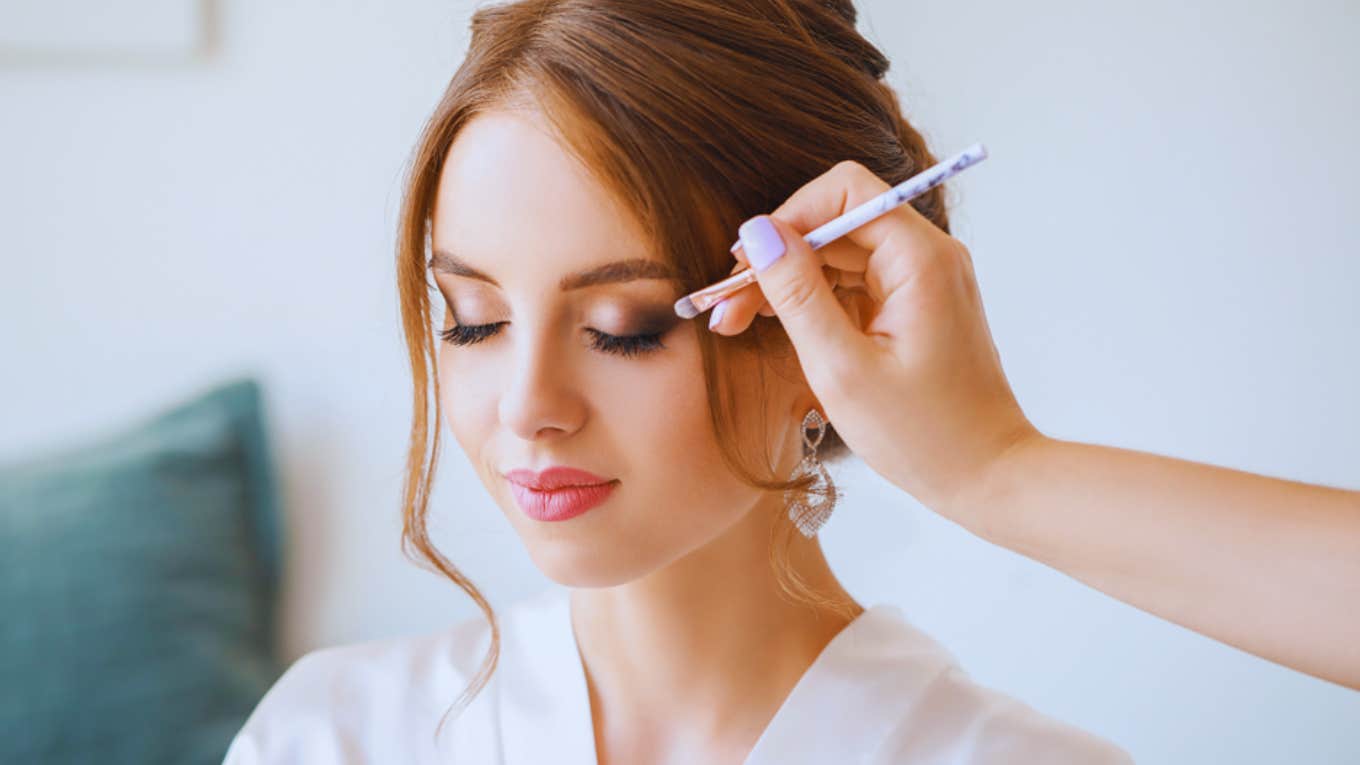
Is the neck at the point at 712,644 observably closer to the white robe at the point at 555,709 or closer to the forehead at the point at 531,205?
the white robe at the point at 555,709

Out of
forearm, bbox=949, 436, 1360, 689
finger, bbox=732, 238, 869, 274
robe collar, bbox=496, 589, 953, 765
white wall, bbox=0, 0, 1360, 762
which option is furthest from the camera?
white wall, bbox=0, 0, 1360, 762

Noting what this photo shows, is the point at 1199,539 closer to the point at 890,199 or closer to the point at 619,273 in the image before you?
the point at 890,199

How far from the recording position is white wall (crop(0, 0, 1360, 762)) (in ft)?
4.26

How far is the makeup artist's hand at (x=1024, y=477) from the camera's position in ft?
1.85

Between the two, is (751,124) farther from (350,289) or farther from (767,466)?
(350,289)

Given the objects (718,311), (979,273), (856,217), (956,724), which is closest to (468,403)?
(718,311)

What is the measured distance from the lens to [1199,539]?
0.58m

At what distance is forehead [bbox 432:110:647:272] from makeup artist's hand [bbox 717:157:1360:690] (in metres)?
0.12

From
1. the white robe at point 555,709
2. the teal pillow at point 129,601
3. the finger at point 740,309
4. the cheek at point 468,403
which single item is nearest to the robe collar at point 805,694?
the white robe at point 555,709

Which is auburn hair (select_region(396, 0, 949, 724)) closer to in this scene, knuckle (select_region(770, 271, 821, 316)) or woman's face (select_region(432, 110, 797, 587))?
woman's face (select_region(432, 110, 797, 587))

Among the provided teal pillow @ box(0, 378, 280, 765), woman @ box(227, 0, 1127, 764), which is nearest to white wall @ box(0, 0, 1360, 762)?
teal pillow @ box(0, 378, 280, 765)

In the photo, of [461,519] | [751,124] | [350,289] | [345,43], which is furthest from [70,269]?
[751,124]

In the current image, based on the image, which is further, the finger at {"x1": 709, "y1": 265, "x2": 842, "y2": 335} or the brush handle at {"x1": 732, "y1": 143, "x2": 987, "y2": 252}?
the finger at {"x1": 709, "y1": 265, "x2": 842, "y2": 335}

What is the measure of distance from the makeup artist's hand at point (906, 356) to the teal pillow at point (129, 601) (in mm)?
1072
